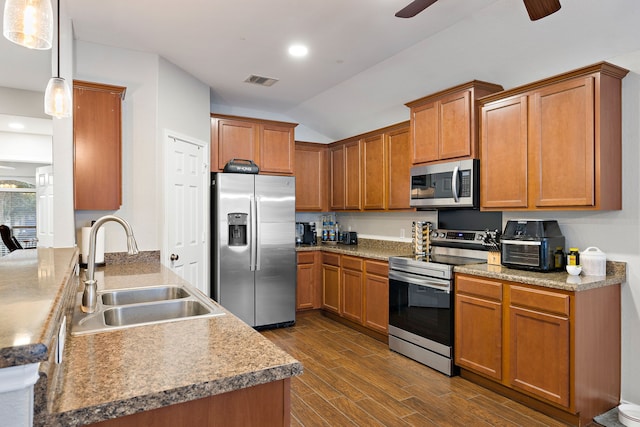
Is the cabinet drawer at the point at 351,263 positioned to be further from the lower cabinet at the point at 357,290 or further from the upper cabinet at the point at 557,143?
the upper cabinet at the point at 557,143

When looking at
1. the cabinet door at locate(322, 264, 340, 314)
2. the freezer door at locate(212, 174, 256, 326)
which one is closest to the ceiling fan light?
the freezer door at locate(212, 174, 256, 326)

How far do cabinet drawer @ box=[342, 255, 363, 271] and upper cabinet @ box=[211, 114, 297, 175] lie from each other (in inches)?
51.9

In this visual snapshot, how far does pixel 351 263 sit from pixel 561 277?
91.9 inches

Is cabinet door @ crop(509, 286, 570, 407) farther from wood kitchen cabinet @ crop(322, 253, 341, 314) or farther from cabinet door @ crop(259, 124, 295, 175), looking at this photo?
cabinet door @ crop(259, 124, 295, 175)

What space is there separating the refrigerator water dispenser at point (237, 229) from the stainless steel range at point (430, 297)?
5.43 ft

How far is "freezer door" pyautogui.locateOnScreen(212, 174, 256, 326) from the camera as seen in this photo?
4406 mm

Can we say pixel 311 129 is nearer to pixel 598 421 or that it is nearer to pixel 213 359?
pixel 598 421

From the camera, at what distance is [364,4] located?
277 centimetres

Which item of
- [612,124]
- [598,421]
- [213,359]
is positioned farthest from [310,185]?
[213,359]

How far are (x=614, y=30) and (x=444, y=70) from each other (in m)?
1.27

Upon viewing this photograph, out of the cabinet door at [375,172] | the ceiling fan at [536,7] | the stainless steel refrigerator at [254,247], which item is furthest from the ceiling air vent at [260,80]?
the ceiling fan at [536,7]

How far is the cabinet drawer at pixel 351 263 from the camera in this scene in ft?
15.0

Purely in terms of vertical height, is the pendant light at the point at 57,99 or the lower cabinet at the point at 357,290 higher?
the pendant light at the point at 57,99

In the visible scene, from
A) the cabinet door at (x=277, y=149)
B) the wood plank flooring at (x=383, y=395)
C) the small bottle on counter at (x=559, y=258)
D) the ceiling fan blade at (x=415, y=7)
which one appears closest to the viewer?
the ceiling fan blade at (x=415, y=7)
